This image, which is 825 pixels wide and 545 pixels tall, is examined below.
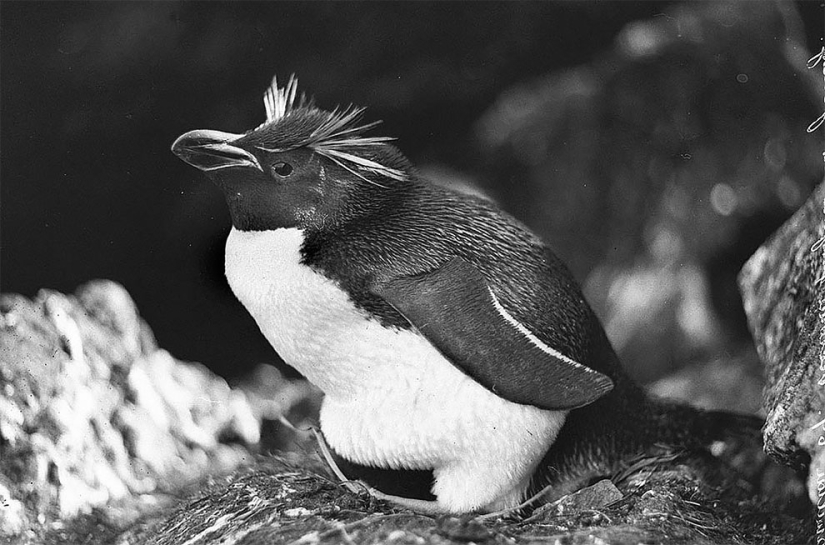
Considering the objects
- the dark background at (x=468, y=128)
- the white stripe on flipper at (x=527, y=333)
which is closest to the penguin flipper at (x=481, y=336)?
the white stripe on flipper at (x=527, y=333)

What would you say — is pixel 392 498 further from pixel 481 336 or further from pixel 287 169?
pixel 287 169

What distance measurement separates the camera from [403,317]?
1301 millimetres

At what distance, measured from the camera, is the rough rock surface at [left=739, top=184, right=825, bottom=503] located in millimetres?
1189

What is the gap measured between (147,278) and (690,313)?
107cm

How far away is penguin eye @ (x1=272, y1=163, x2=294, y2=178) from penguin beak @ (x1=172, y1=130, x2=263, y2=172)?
Answer: 0.02 meters

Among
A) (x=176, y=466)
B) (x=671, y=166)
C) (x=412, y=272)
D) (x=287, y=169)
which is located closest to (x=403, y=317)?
(x=412, y=272)

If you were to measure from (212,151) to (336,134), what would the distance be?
20 cm

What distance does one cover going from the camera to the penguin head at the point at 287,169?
1.33 meters

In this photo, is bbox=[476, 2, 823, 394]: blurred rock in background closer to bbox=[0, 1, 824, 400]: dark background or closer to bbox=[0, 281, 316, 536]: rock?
bbox=[0, 1, 824, 400]: dark background

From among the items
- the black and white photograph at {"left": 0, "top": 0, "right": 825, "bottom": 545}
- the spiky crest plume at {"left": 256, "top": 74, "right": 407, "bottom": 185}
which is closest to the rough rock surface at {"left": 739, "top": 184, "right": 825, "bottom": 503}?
the black and white photograph at {"left": 0, "top": 0, "right": 825, "bottom": 545}

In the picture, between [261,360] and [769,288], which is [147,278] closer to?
[261,360]

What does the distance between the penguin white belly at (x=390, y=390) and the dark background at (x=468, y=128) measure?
23 cm

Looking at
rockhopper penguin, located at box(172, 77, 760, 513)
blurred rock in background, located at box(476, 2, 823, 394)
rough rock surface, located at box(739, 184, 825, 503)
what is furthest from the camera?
blurred rock in background, located at box(476, 2, 823, 394)

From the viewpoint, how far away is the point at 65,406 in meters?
1.49
